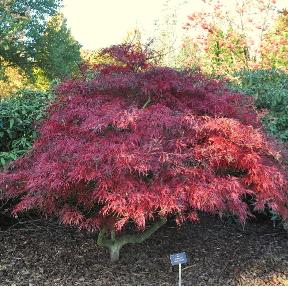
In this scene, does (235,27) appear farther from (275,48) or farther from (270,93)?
(270,93)

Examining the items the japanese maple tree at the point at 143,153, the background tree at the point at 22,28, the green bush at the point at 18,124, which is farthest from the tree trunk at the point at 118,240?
the background tree at the point at 22,28

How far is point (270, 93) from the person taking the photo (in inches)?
221

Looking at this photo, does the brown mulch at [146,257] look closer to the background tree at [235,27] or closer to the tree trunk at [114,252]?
the tree trunk at [114,252]

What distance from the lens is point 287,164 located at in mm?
3420

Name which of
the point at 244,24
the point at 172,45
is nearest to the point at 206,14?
the point at 244,24

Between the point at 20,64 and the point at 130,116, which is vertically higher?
the point at 20,64

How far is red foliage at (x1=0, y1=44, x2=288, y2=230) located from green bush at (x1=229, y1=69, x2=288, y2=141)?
6.32 feet

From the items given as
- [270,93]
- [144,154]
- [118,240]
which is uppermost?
[270,93]

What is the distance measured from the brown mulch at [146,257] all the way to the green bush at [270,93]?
137 centimetres

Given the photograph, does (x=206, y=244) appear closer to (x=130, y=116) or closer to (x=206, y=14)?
(x=130, y=116)

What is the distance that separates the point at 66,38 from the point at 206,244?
14891mm

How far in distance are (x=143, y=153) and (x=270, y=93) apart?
3403 millimetres

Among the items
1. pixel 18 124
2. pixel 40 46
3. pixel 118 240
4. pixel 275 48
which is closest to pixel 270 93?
pixel 118 240

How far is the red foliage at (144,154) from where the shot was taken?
108 inches
